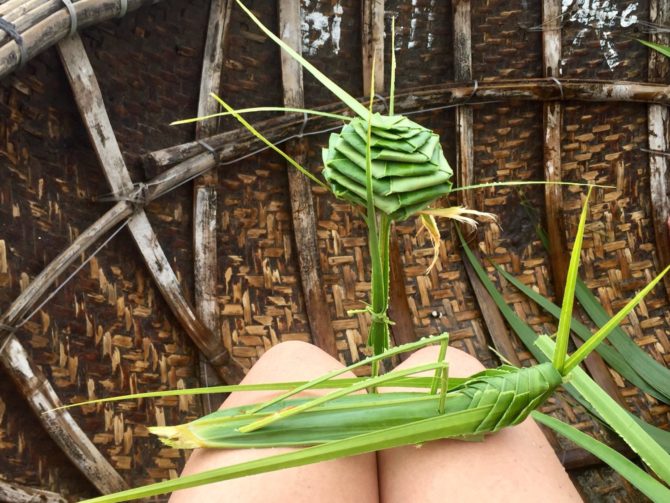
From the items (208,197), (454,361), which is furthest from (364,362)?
(208,197)

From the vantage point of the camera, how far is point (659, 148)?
195cm

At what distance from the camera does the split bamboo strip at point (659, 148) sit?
192 cm

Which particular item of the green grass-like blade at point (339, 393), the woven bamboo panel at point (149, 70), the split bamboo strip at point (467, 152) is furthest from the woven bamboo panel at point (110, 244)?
the green grass-like blade at point (339, 393)

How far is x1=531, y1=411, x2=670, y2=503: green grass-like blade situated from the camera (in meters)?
0.41

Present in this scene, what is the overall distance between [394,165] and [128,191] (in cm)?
101

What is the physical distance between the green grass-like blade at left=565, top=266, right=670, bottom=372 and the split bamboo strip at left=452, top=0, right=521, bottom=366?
138 centimetres

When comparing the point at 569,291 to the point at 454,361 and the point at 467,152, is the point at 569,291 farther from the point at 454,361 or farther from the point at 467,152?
the point at 467,152

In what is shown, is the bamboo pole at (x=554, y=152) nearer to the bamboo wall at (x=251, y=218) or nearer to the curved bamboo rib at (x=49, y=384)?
the bamboo wall at (x=251, y=218)

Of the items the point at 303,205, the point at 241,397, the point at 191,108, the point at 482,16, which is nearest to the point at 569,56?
the point at 482,16

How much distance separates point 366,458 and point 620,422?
198 millimetres

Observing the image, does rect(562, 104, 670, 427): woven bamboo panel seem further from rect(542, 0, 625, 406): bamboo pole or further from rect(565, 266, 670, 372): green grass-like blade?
rect(565, 266, 670, 372): green grass-like blade

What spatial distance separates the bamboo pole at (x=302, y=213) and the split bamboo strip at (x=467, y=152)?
48cm

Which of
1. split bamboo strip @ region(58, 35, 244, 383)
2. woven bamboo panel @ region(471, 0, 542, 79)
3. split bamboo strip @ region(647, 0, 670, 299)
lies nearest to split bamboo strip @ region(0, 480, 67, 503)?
split bamboo strip @ region(58, 35, 244, 383)

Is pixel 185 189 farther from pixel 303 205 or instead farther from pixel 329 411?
pixel 329 411
